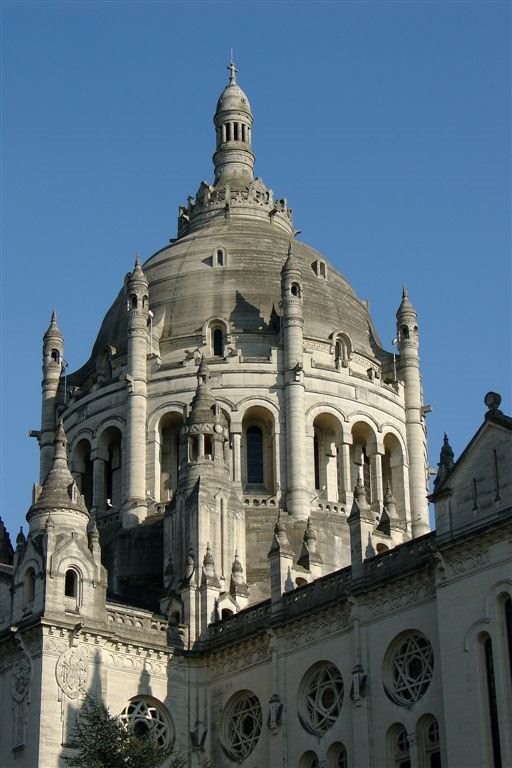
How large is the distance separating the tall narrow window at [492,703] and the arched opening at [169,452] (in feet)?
83.0

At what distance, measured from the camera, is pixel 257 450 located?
2704 inches

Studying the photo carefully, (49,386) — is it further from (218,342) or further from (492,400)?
(492,400)

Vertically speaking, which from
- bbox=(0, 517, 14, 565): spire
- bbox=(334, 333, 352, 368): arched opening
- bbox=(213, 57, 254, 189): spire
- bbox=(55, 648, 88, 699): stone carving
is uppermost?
bbox=(213, 57, 254, 189): spire

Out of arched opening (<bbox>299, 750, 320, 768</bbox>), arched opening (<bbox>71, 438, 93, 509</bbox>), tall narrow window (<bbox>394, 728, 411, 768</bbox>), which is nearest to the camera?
tall narrow window (<bbox>394, 728, 411, 768</bbox>)

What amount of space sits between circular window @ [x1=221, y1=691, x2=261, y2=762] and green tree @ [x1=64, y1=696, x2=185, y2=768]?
647 cm

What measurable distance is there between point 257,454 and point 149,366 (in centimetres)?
625

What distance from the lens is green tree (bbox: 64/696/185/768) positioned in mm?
45656

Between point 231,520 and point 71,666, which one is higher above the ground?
point 231,520

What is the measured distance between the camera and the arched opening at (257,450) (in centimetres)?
6731

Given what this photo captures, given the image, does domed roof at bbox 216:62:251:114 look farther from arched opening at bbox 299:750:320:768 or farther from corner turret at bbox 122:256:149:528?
arched opening at bbox 299:750:320:768

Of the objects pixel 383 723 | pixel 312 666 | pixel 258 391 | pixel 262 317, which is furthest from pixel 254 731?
pixel 262 317

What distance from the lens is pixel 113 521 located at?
68.1 meters

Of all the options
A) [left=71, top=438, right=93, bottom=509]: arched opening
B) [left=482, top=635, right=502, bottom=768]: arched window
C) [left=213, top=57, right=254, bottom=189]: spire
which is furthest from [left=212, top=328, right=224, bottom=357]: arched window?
[left=482, top=635, right=502, bottom=768]: arched window

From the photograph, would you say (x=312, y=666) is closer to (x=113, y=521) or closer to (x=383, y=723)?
(x=383, y=723)
